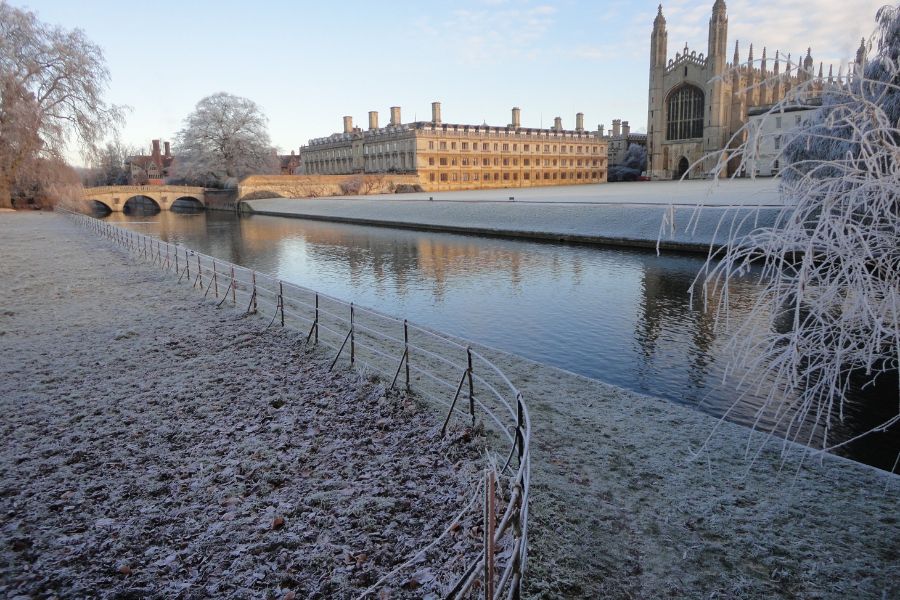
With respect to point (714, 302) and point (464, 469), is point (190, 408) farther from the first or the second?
point (714, 302)

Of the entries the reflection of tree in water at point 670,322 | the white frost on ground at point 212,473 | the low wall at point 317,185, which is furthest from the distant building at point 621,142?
the white frost on ground at point 212,473

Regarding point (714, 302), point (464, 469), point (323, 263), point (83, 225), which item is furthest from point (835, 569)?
point (83, 225)

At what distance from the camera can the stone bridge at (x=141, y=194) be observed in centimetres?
6606

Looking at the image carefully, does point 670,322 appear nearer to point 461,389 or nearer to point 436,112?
point 461,389

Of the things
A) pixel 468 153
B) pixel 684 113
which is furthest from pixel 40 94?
pixel 684 113

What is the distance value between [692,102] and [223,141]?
61.1m

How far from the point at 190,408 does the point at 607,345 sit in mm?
8430

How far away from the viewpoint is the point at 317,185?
76.2 metres

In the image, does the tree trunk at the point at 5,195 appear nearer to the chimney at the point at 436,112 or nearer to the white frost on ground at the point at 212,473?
the white frost on ground at the point at 212,473

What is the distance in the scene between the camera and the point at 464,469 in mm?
5828

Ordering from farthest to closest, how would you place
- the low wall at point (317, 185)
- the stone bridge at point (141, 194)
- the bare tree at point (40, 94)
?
the low wall at point (317, 185), the stone bridge at point (141, 194), the bare tree at point (40, 94)

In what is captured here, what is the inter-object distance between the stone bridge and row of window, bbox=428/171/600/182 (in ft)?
104

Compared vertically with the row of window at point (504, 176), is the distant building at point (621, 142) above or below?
above

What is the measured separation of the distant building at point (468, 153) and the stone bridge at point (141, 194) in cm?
2603
